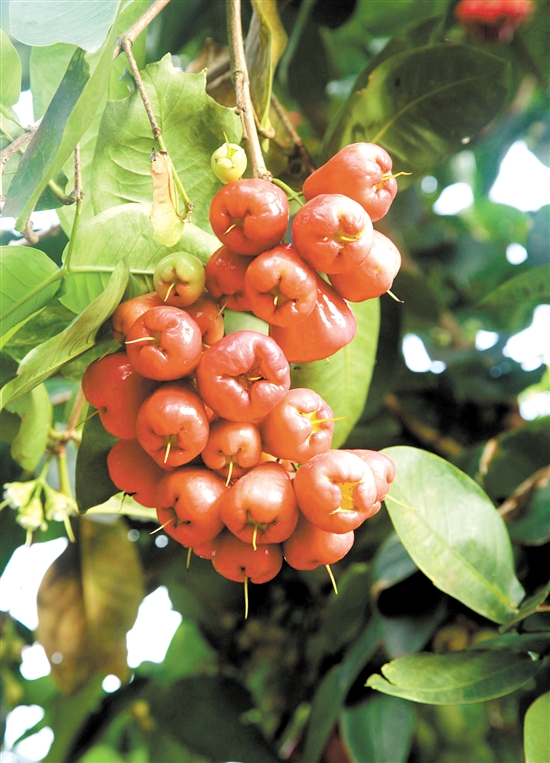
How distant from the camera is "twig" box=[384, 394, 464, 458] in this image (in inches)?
44.4

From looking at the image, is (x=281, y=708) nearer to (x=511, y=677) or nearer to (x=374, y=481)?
(x=511, y=677)

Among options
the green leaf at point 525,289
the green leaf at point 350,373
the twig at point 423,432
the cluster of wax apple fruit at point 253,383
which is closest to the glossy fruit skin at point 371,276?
the cluster of wax apple fruit at point 253,383

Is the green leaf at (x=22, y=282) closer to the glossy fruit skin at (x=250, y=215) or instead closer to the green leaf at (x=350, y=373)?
the glossy fruit skin at (x=250, y=215)

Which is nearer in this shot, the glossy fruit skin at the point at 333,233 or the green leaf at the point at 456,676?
the glossy fruit skin at the point at 333,233

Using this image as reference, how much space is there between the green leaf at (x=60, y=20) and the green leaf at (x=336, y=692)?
0.64 metres

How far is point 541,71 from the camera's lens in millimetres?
1110

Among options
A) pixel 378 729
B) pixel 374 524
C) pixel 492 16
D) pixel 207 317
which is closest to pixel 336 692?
pixel 378 729

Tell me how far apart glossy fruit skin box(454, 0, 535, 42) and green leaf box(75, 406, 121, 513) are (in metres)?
0.82

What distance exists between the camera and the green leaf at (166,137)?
50 centimetres

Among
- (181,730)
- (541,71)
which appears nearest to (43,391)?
(181,730)

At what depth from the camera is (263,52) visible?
630mm

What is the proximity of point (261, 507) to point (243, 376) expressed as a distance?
0.08m

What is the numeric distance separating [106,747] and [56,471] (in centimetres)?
73

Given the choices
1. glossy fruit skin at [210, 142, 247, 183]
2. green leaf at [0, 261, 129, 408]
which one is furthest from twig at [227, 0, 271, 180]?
green leaf at [0, 261, 129, 408]
